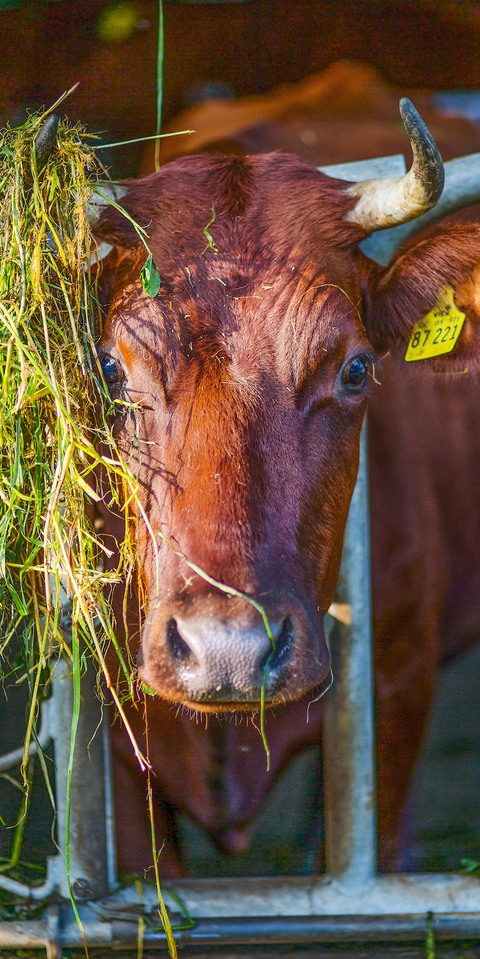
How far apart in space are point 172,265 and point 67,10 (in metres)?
1.63

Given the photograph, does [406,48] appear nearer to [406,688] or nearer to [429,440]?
[429,440]

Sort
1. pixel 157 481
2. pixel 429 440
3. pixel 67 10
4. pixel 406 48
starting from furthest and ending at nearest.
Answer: pixel 429 440 < pixel 406 48 < pixel 67 10 < pixel 157 481

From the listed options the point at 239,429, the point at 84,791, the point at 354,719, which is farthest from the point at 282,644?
the point at 84,791

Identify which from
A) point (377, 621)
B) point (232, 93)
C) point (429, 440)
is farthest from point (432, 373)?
point (232, 93)

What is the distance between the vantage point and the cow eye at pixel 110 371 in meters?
1.63

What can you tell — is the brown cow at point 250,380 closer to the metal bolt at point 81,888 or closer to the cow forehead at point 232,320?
the cow forehead at point 232,320

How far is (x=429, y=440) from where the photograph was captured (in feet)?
9.02

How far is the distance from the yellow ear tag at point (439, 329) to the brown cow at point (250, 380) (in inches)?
1.5

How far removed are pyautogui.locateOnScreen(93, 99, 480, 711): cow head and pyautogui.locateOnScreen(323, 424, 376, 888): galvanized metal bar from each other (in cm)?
53

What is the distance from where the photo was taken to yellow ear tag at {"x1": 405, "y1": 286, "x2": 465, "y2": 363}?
6.13 ft

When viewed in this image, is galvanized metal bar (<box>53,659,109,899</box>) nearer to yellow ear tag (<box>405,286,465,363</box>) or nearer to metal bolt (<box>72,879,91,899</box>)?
metal bolt (<box>72,879,91,899</box>)

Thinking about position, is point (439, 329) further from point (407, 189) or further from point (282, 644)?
point (282, 644)

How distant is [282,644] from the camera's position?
1.25m

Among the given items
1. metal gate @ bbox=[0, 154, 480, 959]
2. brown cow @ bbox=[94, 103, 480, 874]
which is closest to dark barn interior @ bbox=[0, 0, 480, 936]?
metal gate @ bbox=[0, 154, 480, 959]
